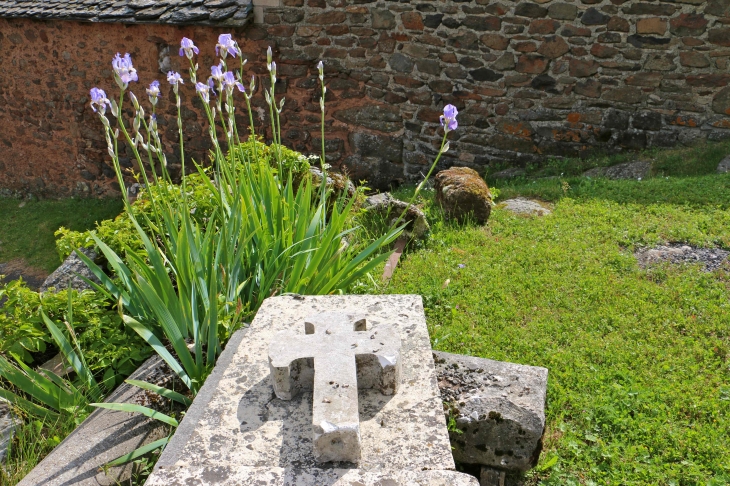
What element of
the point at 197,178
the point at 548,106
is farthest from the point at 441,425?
the point at 548,106

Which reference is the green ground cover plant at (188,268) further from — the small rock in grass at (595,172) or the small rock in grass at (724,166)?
the small rock in grass at (724,166)

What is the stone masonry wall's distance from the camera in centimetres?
713

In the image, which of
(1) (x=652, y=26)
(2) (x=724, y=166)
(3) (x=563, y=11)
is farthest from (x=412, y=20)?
(2) (x=724, y=166)

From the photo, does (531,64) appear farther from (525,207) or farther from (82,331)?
(82,331)

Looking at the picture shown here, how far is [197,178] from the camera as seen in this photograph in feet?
16.7

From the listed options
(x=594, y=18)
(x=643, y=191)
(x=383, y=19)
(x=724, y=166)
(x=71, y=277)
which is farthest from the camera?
(x=383, y=19)

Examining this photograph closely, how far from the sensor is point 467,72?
7.87 metres

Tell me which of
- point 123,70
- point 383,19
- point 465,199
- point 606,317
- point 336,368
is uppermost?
point 123,70

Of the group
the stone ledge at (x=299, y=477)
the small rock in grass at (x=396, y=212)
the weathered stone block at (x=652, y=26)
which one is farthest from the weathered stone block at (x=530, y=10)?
the stone ledge at (x=299, y=477)

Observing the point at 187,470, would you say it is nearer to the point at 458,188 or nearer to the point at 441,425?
the point at 441,425

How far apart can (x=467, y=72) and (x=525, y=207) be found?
2.46m

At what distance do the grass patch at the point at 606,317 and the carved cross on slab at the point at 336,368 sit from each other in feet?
4.11

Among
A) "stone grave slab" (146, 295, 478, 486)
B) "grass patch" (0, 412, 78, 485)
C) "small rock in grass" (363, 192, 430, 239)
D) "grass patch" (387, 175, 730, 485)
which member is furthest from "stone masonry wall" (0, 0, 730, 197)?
"grass patch" (0, 412, 78, 485)

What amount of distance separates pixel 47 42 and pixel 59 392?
876 centimetres
